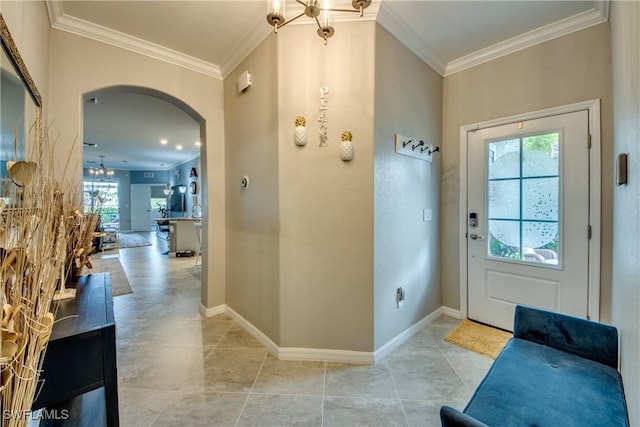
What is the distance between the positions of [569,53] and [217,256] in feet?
12.2

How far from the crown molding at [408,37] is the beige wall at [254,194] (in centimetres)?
88

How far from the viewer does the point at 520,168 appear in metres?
2.54

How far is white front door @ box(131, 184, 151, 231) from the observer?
37.9 feet

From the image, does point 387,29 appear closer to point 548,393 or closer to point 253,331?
point 548,393

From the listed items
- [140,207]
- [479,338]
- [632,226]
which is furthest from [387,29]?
[140,207]

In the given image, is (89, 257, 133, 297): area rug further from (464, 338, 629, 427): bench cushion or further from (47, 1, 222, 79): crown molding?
(464, 338, 629, 427): bench cushion

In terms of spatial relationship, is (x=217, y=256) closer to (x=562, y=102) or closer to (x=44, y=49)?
(x=44, y=49)

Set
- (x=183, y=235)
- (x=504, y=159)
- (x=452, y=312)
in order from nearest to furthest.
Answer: (x=504, y=159) < (x=452, y=312) < (x=183, y=235)

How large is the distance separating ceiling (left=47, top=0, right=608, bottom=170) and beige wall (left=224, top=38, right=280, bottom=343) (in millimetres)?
234

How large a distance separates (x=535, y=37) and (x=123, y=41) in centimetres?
360

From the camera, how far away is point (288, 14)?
6.76 ft

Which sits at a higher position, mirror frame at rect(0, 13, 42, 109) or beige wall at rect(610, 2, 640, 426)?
mirror frame at rect(0, 13, 42, 109)

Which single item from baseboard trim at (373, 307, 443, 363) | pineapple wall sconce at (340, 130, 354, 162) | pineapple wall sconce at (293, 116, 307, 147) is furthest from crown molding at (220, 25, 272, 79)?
baseboard trim at (373, 307, 443, 363)

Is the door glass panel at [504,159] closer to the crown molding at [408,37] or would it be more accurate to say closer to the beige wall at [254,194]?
the crown molding at [408,37]
